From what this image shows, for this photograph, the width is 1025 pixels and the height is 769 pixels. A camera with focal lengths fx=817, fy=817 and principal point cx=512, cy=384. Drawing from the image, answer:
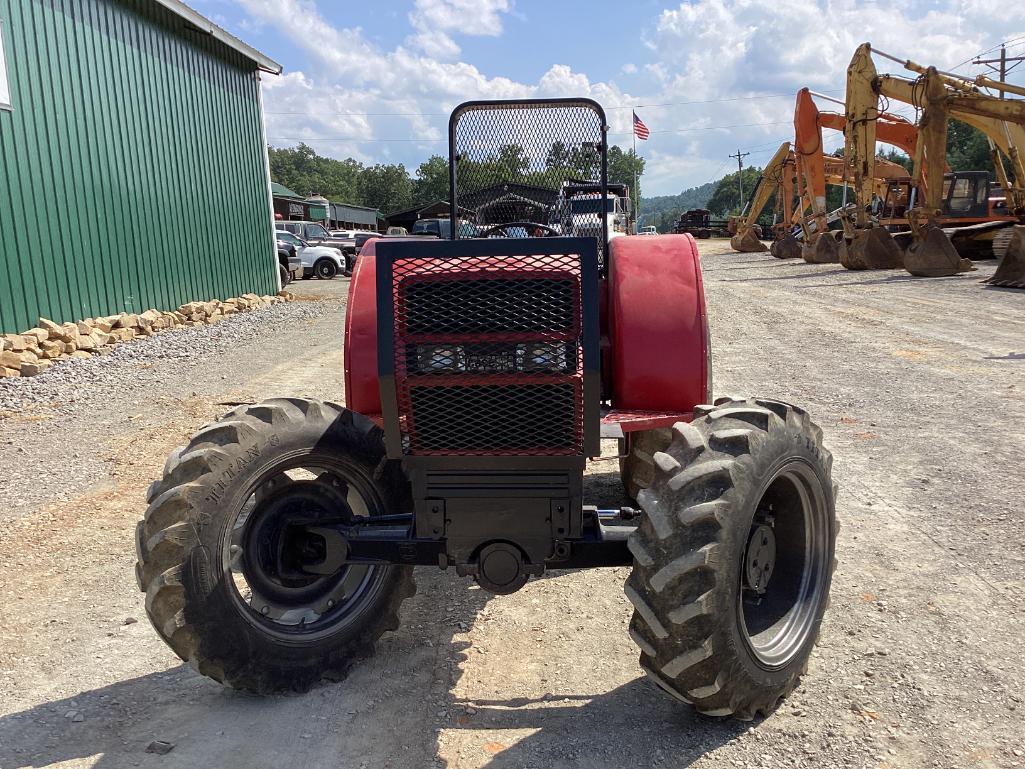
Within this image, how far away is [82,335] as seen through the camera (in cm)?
1145

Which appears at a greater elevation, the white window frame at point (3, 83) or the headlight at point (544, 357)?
the white window frame at point (3, 83)

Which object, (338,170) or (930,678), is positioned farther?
(338,170)

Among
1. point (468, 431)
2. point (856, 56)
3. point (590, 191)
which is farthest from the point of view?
point (856, 56)

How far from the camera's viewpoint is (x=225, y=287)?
17.5 m

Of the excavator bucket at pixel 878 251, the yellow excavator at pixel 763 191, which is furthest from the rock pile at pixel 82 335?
the yellow excavator at pixel 763 191

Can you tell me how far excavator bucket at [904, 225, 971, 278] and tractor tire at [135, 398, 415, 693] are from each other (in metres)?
20.4

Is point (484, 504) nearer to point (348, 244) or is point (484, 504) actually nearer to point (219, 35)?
point (219, 35)

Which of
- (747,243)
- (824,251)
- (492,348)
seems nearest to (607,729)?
(492,348)

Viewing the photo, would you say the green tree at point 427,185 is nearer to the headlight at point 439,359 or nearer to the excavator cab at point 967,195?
the excavator cab at point 967,195

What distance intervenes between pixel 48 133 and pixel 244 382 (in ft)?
17.1

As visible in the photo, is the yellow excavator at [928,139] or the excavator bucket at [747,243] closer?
the yellow excavator at [928,139]

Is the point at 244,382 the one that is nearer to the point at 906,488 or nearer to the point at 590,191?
the point at 590,191

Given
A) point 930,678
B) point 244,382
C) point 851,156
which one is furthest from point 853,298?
point 930,678

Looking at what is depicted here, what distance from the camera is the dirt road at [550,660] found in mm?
2881
